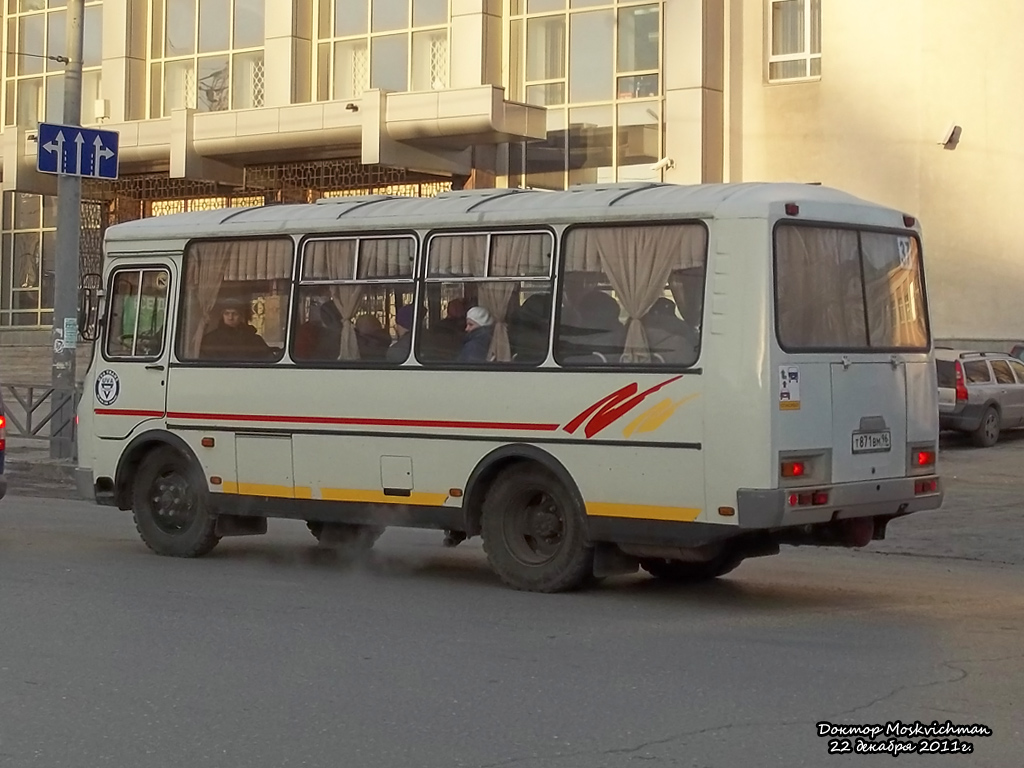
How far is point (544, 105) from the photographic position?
31.3m

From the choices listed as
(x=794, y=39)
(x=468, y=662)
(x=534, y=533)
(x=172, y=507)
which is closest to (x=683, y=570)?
(x=534, y=533)

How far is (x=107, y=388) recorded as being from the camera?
45.1 feet

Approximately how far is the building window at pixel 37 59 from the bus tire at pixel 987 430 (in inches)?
882

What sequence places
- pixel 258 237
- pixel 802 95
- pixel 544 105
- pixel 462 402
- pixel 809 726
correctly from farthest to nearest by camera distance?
pixel 544 105 → pixel 802 95 → pixel 258 237 → pixel 462 402 → pixel 809 726

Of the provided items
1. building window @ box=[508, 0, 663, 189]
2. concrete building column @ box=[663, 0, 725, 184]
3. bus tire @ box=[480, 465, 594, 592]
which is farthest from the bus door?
building window @ box=[508, 0, 663, 189]

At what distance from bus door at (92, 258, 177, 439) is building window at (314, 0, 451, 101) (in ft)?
59.8

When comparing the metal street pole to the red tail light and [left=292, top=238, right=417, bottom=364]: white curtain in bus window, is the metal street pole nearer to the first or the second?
[left=292, top=238, right=417, bottom=364]: white curtain in bus window

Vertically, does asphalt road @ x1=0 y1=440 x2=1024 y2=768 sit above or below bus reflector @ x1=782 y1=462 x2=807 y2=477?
below

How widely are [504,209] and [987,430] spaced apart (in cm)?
1630

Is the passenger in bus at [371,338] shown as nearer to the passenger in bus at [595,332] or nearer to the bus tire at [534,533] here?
the bus tire at [534,533]

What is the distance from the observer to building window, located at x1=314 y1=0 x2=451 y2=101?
32.4 metres

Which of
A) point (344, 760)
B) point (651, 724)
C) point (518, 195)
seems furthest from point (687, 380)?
point (344, 760)

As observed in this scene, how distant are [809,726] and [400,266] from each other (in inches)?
234

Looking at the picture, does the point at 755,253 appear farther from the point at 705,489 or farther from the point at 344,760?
the point at 344,760
